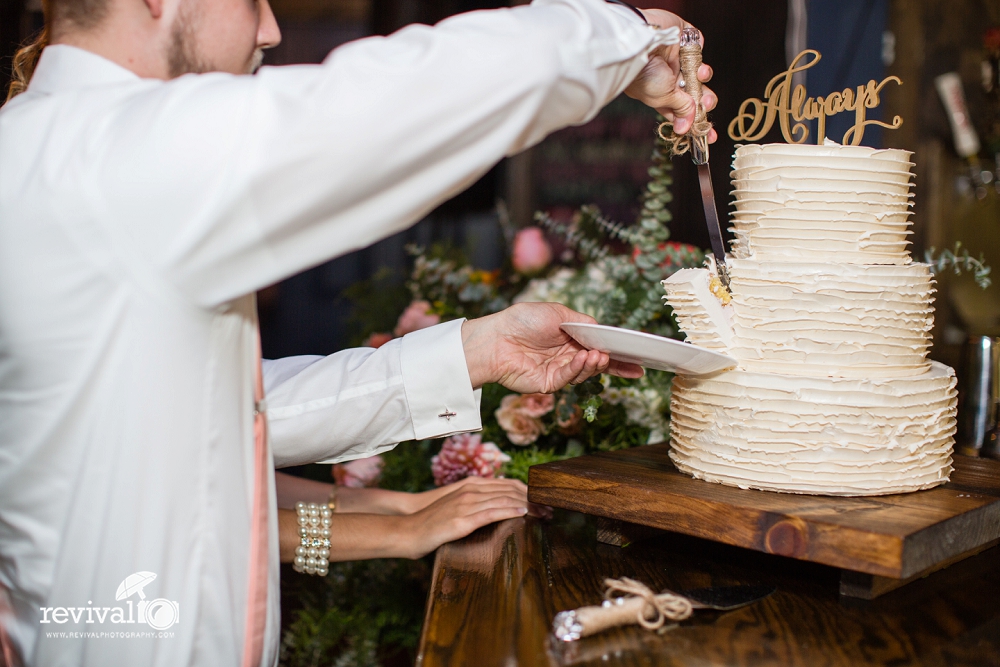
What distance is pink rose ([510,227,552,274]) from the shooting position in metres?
2.73

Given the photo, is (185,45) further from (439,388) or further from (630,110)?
(630,110)

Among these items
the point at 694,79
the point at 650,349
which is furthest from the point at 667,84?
the point at 650,349

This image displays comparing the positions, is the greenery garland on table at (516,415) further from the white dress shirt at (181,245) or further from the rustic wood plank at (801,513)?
the white dress shirt at (181,245)

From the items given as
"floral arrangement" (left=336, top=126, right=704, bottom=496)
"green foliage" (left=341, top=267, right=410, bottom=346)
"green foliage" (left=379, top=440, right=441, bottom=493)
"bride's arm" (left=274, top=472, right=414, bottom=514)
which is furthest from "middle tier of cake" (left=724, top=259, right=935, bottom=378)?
"green foliage" (left=341, top=267, right=410, bottom=346)

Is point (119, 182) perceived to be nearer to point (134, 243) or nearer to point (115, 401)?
point (134, 243)

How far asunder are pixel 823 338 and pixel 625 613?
60 cm

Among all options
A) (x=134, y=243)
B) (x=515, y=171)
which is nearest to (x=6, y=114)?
(x=134, y=243)

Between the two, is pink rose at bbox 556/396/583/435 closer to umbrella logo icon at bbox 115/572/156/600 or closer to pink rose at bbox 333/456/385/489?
pink rose at bbox 333/456/385/489

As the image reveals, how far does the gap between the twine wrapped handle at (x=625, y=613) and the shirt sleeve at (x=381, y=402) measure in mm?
544

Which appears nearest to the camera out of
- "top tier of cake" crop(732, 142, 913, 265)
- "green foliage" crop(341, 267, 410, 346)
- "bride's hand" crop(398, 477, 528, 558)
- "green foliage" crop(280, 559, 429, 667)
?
"top tier of cake" crop(732, 142, 913, 265)

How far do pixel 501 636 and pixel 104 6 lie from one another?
1008 millimetres

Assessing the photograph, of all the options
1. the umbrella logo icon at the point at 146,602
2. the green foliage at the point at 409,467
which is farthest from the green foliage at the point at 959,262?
the umbrella logo icon at the point at 146,602

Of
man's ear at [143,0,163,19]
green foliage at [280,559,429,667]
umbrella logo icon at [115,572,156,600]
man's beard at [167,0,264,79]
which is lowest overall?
green foliage at [280,559,429,667]

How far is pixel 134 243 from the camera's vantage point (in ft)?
3.17
